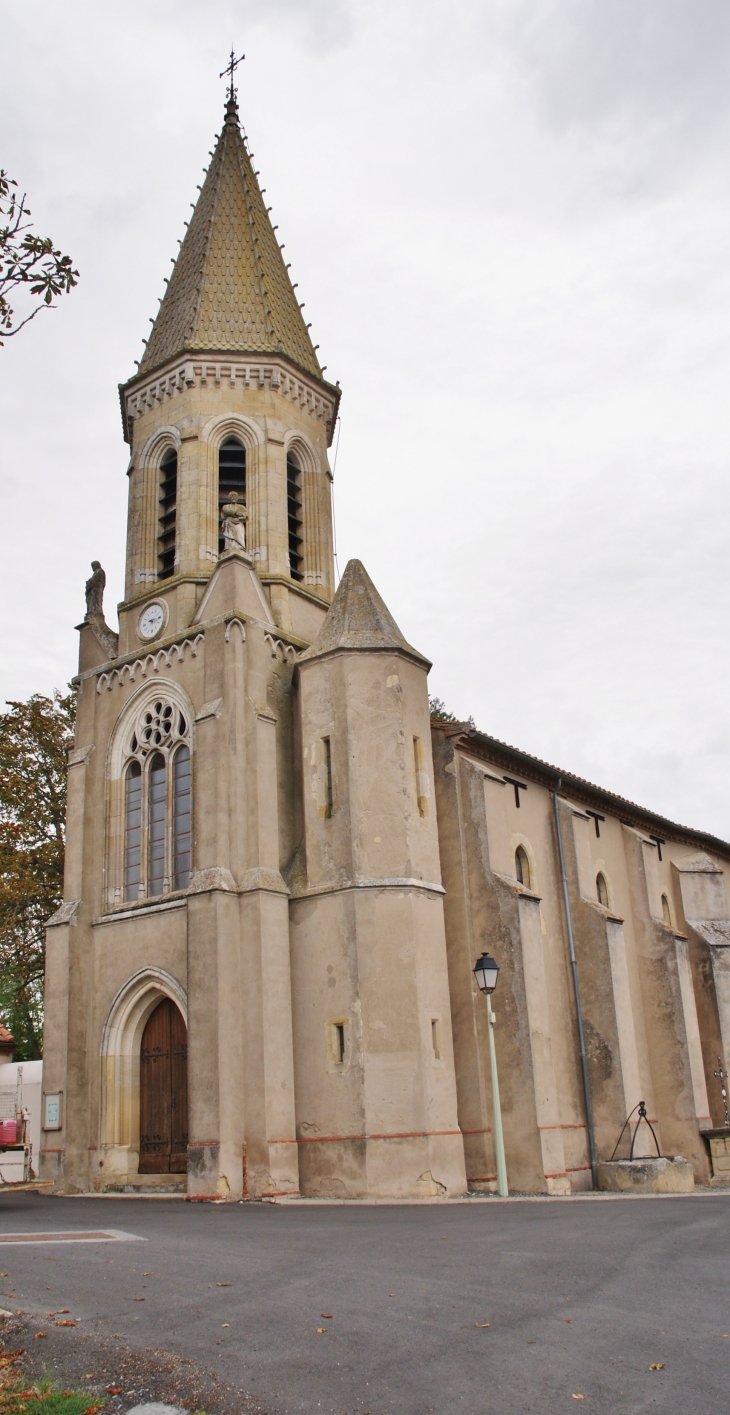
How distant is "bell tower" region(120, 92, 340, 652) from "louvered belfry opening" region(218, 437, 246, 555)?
0.03 meters

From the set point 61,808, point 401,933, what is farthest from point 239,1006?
point 61,808

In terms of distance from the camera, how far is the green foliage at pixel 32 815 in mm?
29469

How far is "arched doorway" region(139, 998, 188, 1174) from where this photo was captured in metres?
21.2

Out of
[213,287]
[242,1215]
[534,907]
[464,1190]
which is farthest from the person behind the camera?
[213,287]

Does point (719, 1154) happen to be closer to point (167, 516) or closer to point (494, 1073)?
point (494, 1073)

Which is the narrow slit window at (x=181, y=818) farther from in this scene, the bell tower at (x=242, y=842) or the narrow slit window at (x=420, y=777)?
the narrow slit window at (x=420, y=777)

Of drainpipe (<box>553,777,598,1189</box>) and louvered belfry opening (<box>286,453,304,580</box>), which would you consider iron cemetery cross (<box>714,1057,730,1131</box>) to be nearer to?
drainpipe (<box>553,777,598,1189</box>)

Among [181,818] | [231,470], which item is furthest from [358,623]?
[231,470]

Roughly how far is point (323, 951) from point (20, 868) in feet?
35.7

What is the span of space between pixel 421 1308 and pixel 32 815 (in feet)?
81.1

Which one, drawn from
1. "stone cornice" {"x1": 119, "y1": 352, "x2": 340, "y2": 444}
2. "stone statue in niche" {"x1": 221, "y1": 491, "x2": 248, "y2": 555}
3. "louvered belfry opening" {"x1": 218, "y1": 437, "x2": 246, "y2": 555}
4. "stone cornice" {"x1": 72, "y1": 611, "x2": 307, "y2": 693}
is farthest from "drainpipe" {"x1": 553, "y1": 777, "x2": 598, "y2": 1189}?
"stone cornice" {"x1": 119, "y1": 352, "x2": 340, "y2": 444}

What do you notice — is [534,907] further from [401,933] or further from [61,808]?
[61,808]

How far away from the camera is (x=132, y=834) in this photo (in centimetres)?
2359

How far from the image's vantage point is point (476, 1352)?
254 inches
